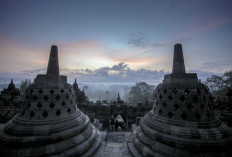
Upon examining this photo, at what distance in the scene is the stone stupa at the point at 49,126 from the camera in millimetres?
3898

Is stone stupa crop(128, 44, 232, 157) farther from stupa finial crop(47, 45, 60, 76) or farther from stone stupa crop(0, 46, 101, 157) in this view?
stupa finial crop(47, 45, 60, 76)

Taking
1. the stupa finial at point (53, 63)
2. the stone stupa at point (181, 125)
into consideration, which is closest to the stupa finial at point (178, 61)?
the stone stupa at point (181, 125)

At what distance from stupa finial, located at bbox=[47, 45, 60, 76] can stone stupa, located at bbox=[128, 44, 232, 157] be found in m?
4.68

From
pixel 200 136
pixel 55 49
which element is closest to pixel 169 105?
pixel 200 136

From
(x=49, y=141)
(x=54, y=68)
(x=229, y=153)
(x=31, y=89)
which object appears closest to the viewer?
(x=229, y=153)

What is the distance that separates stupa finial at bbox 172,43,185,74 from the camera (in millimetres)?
5109

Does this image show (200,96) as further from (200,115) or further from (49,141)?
(49,141)

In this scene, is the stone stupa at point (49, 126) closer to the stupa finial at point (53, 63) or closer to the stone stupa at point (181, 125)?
the stupa finial at point (53, 63)

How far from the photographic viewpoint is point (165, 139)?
4066 millimetres

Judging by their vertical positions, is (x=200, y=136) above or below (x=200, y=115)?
below

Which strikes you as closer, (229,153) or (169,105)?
(229,153)

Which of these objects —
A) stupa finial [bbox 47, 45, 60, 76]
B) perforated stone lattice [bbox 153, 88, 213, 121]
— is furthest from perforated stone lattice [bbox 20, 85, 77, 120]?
perforated stone lattice [bbox 153, 88, 213, 121]

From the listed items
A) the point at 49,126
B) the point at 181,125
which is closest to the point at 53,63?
the point at 49,126

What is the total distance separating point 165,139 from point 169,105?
51.0 inches
